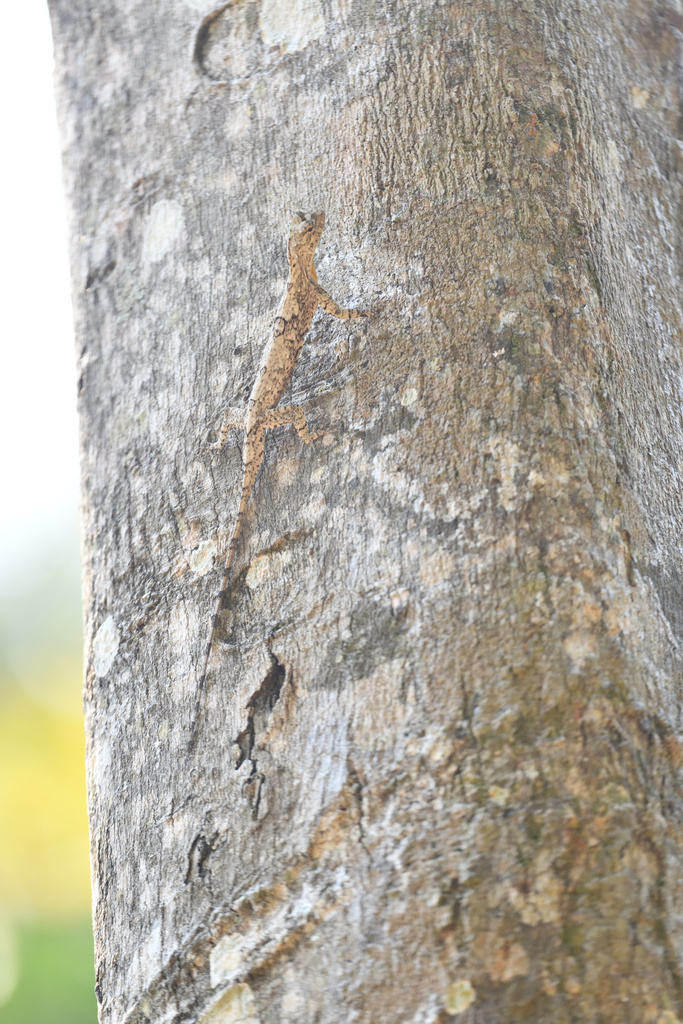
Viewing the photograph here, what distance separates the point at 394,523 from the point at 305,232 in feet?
2.57

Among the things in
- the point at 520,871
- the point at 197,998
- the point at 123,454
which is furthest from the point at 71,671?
the point at 520,871

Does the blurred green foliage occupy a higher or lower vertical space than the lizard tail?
lower

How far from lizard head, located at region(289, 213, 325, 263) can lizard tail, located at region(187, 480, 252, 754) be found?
54 centimetres

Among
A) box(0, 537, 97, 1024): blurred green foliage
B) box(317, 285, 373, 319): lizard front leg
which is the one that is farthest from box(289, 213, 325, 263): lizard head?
box(0, 537, 97, 1024): blurred green foliage

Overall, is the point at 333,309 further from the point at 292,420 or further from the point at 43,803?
the point at 43,803

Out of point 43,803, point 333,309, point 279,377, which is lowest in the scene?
point 43,803

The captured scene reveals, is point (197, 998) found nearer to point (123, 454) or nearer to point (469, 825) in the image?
point (469, 825)

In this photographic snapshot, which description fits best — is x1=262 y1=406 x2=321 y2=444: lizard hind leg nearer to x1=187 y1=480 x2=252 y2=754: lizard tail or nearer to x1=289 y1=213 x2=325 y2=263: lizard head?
x1=187 y1=480 x2=252 y2=754: lizard tail

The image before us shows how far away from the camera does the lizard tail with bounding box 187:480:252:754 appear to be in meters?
1.57

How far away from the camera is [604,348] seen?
1.66 m

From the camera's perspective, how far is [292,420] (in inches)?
65.0

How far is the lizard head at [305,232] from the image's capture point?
1.85 metres

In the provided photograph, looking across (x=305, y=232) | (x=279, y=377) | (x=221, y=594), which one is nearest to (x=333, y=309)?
(x=279, y=377)

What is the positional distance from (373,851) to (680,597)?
744 mm
